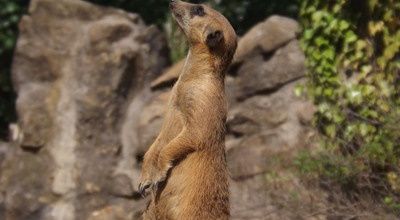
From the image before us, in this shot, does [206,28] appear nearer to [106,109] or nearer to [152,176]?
[152,176]

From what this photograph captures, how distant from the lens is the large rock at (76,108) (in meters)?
9.31

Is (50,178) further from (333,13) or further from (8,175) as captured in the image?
(333,13)

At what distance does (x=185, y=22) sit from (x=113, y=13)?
13.3ft

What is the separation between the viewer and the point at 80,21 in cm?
1005

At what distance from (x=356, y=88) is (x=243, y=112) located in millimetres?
1729

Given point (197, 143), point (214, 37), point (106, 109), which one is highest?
point (214, 37)

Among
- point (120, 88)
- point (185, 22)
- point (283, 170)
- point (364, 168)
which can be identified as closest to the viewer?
point (185, 22)

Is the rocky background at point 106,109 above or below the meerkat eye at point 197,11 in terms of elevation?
below

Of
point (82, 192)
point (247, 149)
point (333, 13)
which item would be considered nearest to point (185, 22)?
point (333, 13)

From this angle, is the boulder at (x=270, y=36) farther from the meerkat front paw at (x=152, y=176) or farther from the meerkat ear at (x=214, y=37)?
the meerkat front paw at (x=152, y=176)

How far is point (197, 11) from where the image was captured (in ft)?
20.5

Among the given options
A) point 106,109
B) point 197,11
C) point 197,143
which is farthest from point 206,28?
point 106,109

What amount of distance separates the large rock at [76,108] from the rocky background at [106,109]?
12mm

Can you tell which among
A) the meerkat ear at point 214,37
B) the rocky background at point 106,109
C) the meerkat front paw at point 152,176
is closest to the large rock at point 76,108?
the rocky background at point 106,109
